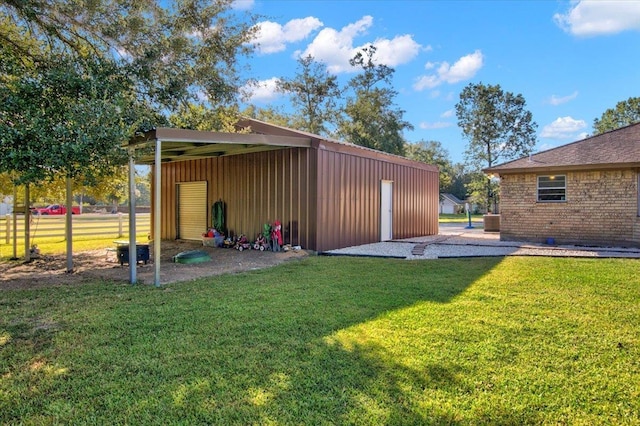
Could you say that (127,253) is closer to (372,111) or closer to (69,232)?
(69,232)

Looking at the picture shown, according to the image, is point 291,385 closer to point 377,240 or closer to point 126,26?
point 126,26

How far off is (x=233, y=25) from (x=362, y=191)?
215 inches

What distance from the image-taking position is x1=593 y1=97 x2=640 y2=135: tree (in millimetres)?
34625

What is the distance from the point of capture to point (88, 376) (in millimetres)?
2902

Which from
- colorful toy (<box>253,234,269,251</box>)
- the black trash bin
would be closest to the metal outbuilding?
colorful toy (<box>253,234,269,251</box>)

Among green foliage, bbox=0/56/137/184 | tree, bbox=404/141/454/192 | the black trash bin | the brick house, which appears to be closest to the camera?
green foliage, bbox=0/56/137/184

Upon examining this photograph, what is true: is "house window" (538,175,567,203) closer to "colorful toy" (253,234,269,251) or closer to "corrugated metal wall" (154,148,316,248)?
"corrugated metal wall" (154,148,316,248)

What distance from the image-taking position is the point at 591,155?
37.4ft

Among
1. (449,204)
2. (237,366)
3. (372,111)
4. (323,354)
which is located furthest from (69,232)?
(449,204)

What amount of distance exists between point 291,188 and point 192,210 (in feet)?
15.4

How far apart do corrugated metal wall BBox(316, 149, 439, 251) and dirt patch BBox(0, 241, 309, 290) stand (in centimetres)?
129

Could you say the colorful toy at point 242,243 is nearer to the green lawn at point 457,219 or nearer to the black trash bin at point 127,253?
the black trash bin at point 127,253

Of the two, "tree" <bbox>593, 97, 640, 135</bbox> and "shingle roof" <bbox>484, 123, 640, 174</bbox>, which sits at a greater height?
"tree" <bbox>593, 97, 640, 135</bbox>

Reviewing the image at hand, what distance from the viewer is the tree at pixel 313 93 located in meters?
29.0
